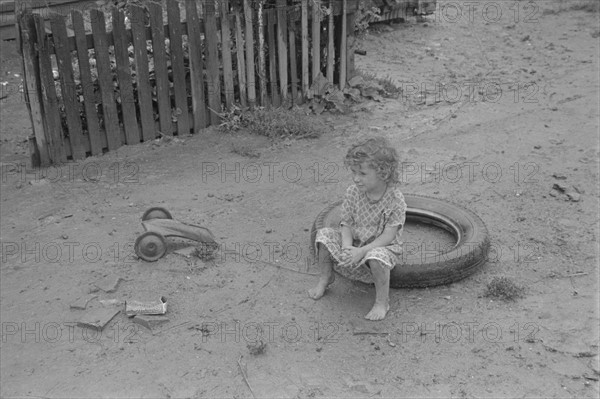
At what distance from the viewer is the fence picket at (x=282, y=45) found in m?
8.66

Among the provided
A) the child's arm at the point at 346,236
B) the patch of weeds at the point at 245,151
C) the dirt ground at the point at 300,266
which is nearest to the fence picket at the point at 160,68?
the dirt ground at the point at 300,266

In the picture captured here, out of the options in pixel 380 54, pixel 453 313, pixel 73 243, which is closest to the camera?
pixel 453 313

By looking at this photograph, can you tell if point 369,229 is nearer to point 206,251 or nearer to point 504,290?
point 504,290

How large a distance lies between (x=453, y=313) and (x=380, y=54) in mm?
6899

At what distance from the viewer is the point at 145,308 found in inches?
199

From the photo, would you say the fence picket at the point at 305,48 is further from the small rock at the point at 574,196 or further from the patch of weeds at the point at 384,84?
the small rock at the point at 574,196

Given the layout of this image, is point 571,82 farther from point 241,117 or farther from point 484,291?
point 484,291

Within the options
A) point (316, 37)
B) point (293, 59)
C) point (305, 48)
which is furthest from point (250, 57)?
point (316, 37)

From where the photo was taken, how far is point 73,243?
6.11 metres

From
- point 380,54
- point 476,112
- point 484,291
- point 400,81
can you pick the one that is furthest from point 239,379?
point 380,54

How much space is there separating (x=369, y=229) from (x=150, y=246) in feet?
5.65

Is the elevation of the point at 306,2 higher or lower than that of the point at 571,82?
higher

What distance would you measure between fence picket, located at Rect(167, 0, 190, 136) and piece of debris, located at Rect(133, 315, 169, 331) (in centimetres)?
375

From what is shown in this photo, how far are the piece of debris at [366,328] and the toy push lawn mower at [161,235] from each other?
151 centimetres
